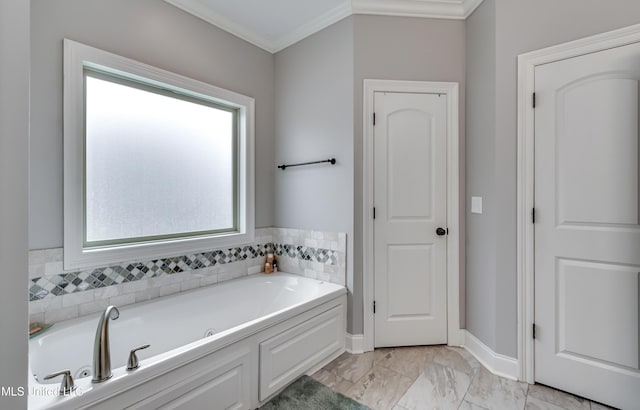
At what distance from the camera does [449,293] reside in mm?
2205

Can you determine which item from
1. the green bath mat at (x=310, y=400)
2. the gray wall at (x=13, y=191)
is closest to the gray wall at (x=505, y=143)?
the green bath mat at (x=310, y=400)

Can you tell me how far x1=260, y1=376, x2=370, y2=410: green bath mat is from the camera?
5.22 feet

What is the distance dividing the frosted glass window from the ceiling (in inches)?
26.5

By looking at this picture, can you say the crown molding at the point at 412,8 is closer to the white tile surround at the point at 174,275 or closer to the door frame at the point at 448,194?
the door frame at the point at 448,194

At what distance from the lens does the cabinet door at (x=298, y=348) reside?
165 cm

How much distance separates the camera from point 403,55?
219cm

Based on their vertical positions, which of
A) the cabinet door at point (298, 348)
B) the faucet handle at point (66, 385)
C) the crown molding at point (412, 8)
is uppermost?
the crown molding at point (412, 8)

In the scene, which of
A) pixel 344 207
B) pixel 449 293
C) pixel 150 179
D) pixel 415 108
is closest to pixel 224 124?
pixel 150 179

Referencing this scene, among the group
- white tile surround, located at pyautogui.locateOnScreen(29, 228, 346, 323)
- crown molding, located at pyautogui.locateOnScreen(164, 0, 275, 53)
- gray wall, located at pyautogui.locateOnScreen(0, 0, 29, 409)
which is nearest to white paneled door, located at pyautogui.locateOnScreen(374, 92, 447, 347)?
white tile surround, located at pyautogui.locateOnScreen(29, 228, 346, 323)

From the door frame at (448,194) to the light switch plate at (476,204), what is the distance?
0.34 ft

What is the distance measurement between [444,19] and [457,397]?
2642mm

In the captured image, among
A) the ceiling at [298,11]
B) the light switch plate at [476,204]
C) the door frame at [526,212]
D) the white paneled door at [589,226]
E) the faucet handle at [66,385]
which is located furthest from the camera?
the ceiling at [298,11]

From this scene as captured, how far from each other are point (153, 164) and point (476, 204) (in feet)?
7.88

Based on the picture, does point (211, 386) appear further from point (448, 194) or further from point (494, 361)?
point (448, 194)
